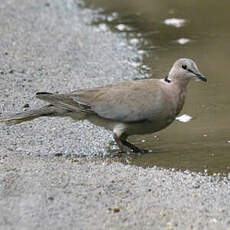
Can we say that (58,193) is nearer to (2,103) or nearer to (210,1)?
(2,103)

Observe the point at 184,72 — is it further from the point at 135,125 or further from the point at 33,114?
the point at 33,114

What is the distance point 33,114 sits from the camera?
667 cm

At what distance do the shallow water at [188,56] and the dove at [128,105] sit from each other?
0.95 feet

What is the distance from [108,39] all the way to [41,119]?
3342 millimetres

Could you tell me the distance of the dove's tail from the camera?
6676 millimetres

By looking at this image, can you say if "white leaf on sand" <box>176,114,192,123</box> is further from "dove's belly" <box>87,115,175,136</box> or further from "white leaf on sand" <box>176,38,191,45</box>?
"white leaf on sand" <box>176,38,191,45</box>

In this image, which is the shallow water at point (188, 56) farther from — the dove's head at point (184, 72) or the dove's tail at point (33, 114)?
the dove's tail at point (33, 114)

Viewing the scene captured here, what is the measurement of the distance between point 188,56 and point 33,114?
365 cm

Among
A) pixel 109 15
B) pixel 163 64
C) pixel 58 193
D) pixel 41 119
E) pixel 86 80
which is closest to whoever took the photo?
pixel 58 193

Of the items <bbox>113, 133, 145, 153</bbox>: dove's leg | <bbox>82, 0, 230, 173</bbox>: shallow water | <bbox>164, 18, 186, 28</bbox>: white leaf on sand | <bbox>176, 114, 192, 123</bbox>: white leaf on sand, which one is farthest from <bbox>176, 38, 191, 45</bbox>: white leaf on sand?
<bbox>113, 133, 145, 153</bbox>: dove's leg

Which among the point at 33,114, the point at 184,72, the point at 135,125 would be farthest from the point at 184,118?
the point at 33,114

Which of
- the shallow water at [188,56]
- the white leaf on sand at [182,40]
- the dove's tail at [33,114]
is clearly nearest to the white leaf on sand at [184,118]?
the shallow water at [188,56]

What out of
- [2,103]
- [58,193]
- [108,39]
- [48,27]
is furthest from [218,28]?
[58,193]

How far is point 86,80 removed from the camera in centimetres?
884
